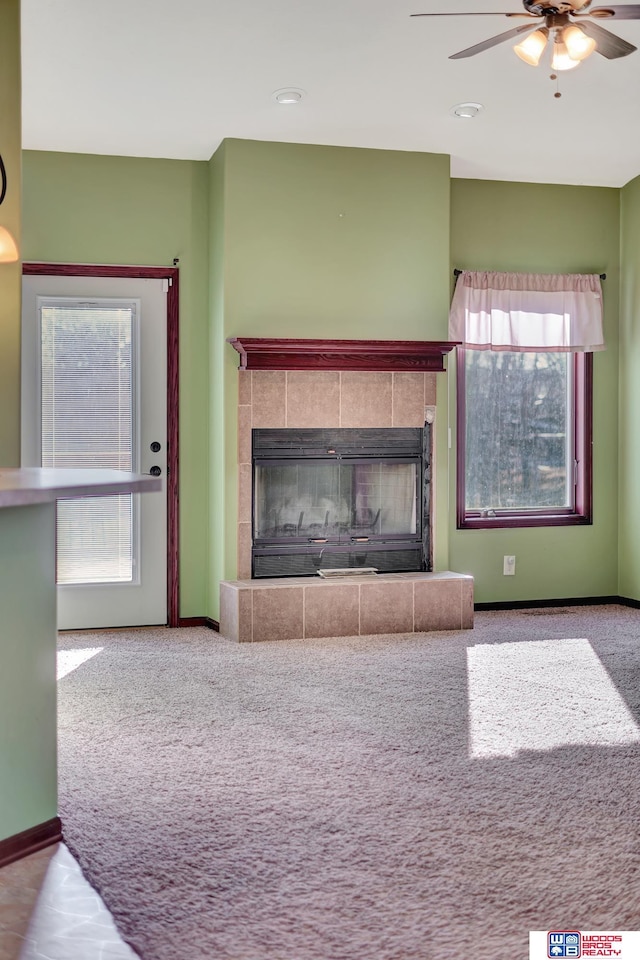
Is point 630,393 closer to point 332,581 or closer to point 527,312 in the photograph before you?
point 527,312

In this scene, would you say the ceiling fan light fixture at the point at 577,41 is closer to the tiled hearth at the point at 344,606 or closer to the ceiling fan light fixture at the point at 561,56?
the ceiling fan light fixture at the point at 561,56

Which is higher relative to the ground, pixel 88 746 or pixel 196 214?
pixel 196 214

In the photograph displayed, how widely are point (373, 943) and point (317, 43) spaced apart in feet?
10.8

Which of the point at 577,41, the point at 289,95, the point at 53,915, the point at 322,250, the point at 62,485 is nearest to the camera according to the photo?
the point at 62,485

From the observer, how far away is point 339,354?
16.7 ft

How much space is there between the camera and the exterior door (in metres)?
5.15

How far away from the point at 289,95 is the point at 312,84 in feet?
0.50

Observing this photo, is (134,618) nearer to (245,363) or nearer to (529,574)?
(245,363)

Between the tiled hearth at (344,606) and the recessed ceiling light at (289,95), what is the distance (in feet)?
7.82

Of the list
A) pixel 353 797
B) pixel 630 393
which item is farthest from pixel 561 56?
pixel 630 393

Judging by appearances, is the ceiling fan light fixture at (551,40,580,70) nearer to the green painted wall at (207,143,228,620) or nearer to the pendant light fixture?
the pendant light fixture

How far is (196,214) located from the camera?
17.6 feet

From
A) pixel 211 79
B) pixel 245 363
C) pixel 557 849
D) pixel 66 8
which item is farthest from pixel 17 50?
pixel 557 849

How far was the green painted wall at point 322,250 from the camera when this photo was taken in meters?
5.07
